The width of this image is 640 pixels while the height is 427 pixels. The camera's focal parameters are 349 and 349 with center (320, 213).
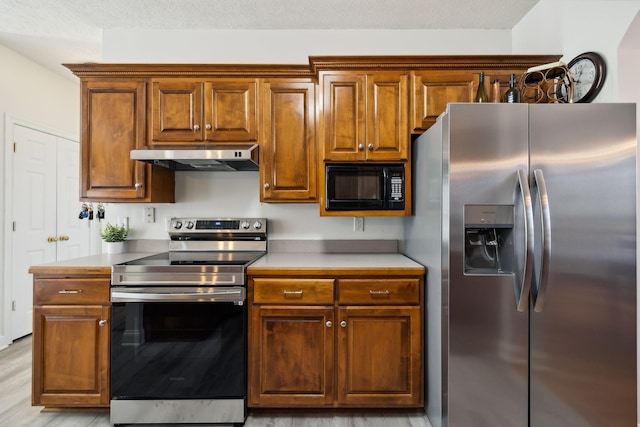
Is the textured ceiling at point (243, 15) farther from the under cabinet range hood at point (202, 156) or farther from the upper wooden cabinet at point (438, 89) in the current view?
the under cabinet range hood at point (202, 156)

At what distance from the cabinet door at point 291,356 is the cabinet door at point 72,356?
0.87 m

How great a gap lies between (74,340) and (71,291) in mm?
285

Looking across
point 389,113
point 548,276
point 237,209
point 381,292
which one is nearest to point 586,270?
point 548,276

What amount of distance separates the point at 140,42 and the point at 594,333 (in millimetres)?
3505

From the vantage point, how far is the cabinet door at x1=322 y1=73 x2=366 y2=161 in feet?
7.64

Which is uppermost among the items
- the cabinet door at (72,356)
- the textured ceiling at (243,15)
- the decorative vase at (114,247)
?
the textured ceiling at (243,15)

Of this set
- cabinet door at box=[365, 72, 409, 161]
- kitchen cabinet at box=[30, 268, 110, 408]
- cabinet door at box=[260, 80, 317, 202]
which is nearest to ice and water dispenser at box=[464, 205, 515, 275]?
cabinet door at box=[365, 72, 409, 161]

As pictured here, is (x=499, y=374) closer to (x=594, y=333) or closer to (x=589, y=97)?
(x=594, y=333)

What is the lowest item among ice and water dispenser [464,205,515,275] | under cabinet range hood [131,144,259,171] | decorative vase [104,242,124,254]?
decorative vase [104,242,124,254]

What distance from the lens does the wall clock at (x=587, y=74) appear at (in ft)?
6.38

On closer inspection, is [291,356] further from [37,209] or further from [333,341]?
[37,209]

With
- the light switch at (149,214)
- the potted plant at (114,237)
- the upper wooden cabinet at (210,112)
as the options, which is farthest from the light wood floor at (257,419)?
the upper wooden cabinet at (210,112)

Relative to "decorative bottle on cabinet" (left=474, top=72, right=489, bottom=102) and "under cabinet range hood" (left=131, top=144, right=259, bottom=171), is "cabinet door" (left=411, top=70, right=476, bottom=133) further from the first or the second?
"under cabinet range hood" (left=131, top=144, right=259, bottom=171)

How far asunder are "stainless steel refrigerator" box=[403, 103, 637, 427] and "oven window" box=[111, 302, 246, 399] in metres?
1.19
